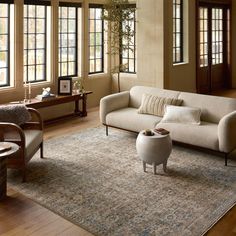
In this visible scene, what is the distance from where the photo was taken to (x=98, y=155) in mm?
5012

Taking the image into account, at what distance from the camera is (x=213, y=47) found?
32.5ft

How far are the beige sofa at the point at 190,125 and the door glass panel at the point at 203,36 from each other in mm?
3897

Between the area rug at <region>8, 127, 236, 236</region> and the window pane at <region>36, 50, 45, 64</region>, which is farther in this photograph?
the window pane at <region>36, 50, 45, 64</region>

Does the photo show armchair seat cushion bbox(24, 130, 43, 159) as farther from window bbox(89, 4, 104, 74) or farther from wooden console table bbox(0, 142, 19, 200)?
window bbox(89, 4, 104, 74)

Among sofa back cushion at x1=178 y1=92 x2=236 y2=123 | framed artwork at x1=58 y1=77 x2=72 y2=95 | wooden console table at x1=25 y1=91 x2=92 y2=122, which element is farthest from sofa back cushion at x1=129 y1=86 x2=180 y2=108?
framed artwork at x1=58 y1=77 x2=72 y2=95

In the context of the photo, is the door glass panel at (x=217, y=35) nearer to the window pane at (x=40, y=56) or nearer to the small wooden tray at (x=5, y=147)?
the window pane at (x=40, y=56)

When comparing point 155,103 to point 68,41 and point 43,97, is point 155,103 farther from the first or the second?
point 68,41

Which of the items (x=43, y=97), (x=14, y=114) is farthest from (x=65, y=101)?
(x=14, y=114)

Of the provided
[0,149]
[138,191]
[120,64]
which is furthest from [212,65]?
[0,149]

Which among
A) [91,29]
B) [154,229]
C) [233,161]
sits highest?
[91,29]

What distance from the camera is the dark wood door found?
9.34 m

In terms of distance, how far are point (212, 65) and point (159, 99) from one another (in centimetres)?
490

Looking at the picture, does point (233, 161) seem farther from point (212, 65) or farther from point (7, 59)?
point (212, 65)

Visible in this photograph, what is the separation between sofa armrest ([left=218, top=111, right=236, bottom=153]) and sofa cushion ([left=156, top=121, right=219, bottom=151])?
9 cm
